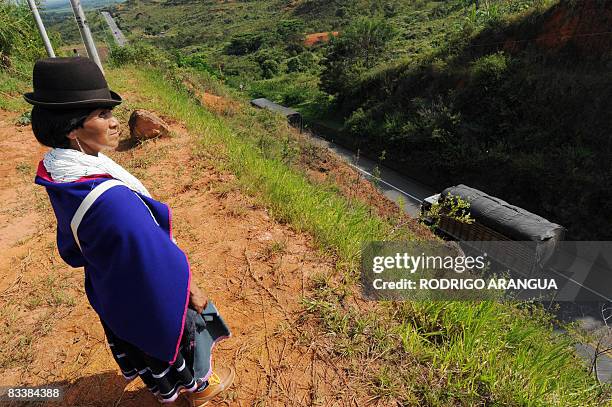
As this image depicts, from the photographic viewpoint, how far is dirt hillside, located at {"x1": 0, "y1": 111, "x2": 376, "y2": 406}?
2373 millimetres

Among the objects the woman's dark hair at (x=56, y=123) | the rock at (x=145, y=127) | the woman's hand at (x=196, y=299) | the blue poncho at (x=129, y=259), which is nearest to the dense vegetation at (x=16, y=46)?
the rock at (x=145, y=127)

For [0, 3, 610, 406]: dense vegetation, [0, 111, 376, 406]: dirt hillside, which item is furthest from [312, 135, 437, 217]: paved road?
[0, 3, 610, 406]: dense vegetation

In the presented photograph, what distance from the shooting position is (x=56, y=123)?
1435 mm

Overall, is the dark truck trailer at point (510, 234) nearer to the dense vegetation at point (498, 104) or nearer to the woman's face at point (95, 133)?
the dense vegetation at point (498, 104)

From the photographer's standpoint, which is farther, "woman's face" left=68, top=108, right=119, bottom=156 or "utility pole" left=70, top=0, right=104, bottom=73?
"utility pole" left=70, top=0, right=104, bottom=73

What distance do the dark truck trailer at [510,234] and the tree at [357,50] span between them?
59.2 ft

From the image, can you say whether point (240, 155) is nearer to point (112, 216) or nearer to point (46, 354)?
point (46, 354)

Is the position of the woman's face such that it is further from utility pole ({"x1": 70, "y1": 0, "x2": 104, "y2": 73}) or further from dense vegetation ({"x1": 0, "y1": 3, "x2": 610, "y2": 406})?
utility pole ({"x1": 70, "y1": 0, "x2": 104, "y2": 73})

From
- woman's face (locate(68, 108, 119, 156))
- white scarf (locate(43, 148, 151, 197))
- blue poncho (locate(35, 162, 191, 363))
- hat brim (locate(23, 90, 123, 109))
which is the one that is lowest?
blue poncho (locate(35, 162, 191, 363))

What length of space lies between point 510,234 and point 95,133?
9.96m

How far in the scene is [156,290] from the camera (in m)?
1.54

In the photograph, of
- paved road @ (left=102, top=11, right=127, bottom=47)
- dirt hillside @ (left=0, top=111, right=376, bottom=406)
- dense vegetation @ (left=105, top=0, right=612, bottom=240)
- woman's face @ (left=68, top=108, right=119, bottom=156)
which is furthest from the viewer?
paved road @ (left=102, top=11, right=127, bottom=47)

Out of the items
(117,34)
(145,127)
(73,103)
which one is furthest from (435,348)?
(117,34)

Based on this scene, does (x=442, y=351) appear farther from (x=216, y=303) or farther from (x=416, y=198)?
(x=416, y=198)
